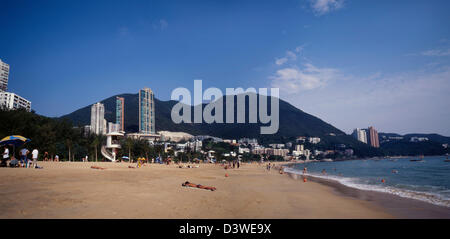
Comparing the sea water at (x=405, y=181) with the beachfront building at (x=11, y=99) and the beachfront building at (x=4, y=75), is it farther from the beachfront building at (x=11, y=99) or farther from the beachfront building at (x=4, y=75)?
the beachfront building at (x=4, y=75)

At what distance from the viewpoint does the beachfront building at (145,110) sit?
16362 centimetres

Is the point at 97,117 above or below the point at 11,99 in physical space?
below

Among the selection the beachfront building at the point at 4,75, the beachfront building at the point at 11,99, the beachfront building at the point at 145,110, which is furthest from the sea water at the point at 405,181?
the beachfront building at the point at 4,75

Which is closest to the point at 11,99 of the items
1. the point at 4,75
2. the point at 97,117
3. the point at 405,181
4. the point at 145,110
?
the point at 4,75

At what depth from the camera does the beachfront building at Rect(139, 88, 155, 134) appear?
164 m

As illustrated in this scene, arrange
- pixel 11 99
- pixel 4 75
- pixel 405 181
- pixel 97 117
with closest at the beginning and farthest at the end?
pixel 405 181 → pixel 11 99 → pixel 4 75 → pixel 97 117

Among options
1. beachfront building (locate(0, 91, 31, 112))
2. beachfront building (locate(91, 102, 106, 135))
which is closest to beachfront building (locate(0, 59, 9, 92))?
beachfront building (locate(0, 91, 31, 112))

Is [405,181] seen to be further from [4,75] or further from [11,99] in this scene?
[4,75]

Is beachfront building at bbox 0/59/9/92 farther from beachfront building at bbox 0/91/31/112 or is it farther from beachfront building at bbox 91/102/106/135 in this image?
beachfront building at bbox 91/102/106/135

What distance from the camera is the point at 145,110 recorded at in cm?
16600
